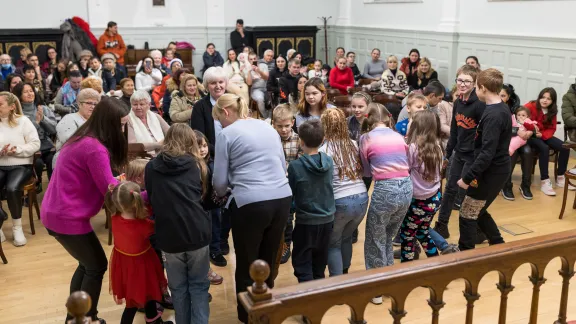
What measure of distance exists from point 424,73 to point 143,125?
5575 mm

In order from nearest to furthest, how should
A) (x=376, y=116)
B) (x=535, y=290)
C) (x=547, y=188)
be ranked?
(x=535, y=290), (x=376, y=116), (x=547, y=188)

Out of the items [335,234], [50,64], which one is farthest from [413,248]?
[50,64]

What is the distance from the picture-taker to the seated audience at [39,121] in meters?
6.18

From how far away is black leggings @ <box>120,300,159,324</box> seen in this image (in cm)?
356

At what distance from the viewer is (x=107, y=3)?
534 inches

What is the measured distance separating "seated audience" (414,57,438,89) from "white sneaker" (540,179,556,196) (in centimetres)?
304

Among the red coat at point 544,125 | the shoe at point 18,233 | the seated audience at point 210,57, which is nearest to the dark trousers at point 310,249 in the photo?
the shoe at point 18,233

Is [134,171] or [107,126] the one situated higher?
[107,126]

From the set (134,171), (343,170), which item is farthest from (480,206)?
(134,171)

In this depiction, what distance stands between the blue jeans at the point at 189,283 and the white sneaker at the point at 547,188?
4771 millimetres

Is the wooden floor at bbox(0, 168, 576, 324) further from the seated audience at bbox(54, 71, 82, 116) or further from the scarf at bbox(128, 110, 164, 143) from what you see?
the seated audience at bbox(54, 71, 82, 116)

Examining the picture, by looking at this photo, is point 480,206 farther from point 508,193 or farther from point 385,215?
point 508,193

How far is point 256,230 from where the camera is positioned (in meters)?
3.37

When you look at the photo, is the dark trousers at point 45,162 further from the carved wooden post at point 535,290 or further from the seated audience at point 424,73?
the seated audience at point 424,73
